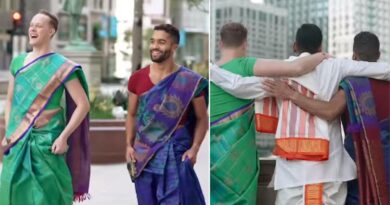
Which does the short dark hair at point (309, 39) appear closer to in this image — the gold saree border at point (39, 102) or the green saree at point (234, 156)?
the green saree at point (234, 156)

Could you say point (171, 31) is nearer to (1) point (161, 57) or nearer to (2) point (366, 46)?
(1) point (161, 57)

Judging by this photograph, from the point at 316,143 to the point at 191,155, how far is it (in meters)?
0.59

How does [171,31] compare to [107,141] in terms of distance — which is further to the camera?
[107,141]

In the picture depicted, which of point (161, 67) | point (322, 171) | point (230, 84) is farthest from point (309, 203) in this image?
point (161, 67)

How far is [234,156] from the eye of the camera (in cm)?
323

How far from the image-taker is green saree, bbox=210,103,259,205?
3.23 meters

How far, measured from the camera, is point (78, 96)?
3.33 meters

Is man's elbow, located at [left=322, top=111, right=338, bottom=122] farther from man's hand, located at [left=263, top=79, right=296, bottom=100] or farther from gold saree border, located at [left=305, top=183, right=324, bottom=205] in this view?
gold saree border, located at [left=305, top=183, right=324, bottom=205]

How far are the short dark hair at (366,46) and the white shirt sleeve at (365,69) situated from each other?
0.04m

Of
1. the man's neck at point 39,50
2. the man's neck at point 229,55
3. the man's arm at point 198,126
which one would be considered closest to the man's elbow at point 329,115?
the man's neck at point 229,55

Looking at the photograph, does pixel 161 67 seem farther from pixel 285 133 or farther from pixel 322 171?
pixel 322 171

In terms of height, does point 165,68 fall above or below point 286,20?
below

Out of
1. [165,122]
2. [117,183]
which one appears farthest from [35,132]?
[117,183]

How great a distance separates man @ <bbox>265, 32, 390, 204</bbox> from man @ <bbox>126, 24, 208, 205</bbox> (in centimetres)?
39
